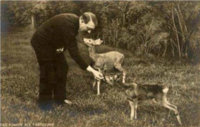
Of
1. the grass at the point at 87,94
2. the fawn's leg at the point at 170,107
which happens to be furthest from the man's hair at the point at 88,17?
the fawn's leg at the point at 170,107

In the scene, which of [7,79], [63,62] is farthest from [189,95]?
[7,79]

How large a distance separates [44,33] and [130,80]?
138 cm

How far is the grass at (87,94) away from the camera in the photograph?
21.1ft

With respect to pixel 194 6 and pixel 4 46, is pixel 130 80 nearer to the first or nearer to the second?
pixel 194 6

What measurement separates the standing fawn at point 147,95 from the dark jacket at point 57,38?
2.50ft

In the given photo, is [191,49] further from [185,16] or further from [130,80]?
[130,80]

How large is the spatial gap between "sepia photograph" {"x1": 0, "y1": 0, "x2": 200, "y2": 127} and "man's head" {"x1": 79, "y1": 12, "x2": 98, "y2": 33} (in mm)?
14

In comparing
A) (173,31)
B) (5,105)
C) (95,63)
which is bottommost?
(5,105)

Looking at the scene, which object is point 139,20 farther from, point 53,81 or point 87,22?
point 53,81

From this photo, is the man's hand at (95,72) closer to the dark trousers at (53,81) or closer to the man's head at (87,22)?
the dark trousers at (53,81)

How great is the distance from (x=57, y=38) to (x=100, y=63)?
712 mm

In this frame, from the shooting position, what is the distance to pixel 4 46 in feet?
21.5

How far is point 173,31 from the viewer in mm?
6656

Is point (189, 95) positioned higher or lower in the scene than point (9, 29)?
lower
